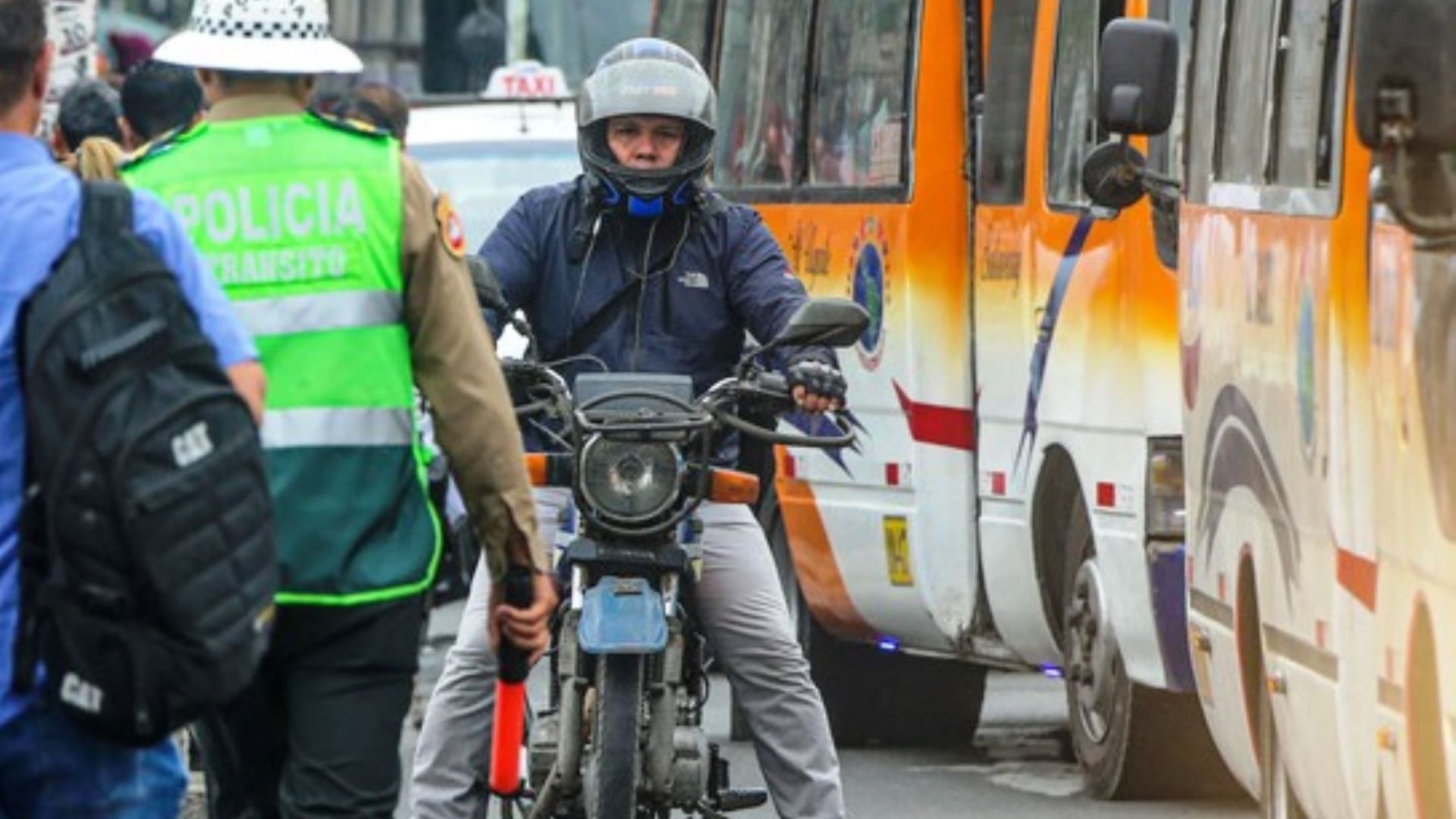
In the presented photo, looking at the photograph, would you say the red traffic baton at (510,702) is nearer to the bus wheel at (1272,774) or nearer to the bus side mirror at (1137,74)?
the bus wheel at (1272,774)

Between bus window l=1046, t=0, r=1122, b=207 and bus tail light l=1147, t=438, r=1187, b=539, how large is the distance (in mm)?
1032

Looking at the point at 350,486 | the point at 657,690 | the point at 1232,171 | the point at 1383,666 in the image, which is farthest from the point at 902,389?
the point at 350,486

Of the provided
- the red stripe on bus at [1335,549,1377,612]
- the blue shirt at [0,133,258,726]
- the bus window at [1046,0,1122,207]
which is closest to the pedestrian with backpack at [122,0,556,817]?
the blue shirt at [0,133,258,726]

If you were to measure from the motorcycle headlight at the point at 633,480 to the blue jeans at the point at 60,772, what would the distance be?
3.51 metres

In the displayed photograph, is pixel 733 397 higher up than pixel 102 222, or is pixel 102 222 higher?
pixel 102 222

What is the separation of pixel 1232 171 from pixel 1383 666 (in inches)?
102

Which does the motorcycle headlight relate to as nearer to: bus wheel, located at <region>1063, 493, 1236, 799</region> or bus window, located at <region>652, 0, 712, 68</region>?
bus wheel, located at <region>1063, 493, 1236, 799</region>

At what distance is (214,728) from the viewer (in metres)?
7.69

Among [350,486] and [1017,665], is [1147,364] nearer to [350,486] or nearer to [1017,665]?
[1017,665]

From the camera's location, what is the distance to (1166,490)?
41.0ft

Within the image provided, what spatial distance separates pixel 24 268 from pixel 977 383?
8.06m

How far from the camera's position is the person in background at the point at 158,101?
1223 cm

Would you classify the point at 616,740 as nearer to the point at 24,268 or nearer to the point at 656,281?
the point at 656,281

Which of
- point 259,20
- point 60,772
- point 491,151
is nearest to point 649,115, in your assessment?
point 259,20
